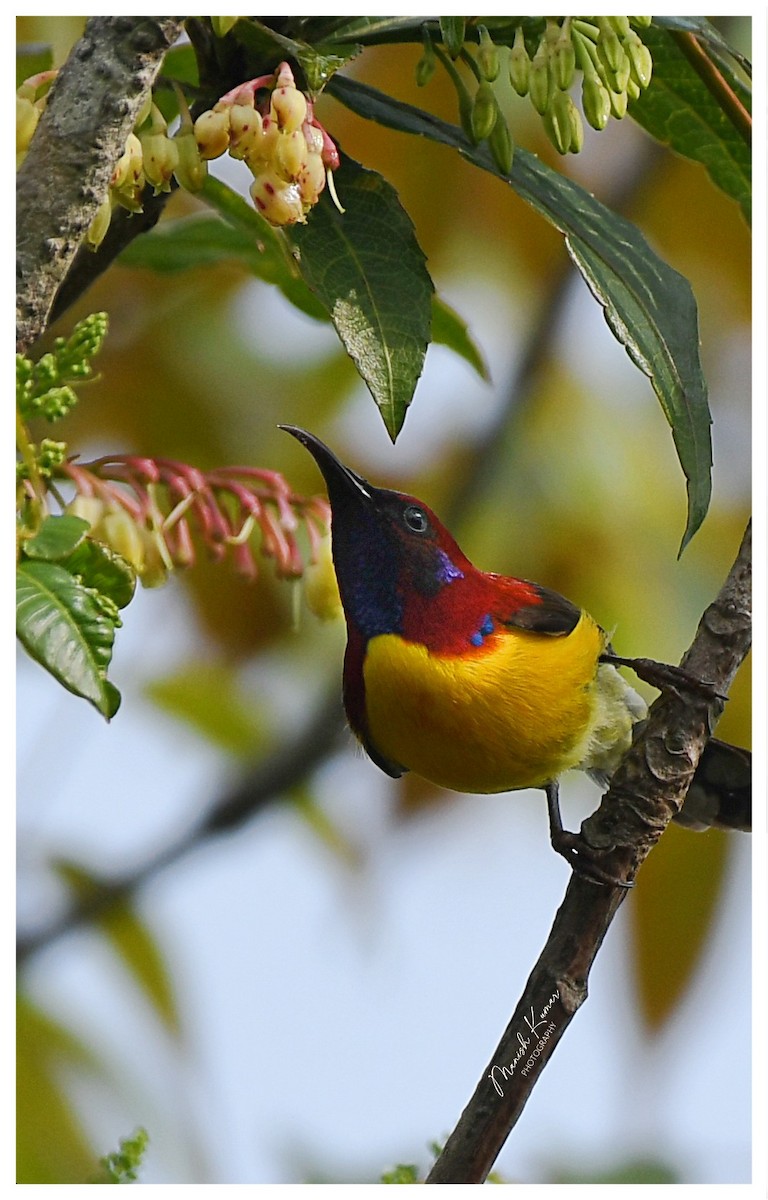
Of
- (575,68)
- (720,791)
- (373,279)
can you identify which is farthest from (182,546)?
(720,791)

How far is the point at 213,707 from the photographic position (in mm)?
2270

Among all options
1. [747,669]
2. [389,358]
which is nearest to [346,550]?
[389,358]

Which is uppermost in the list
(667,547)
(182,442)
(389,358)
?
(389,358)

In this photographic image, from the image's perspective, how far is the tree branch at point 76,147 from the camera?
33.2 inches

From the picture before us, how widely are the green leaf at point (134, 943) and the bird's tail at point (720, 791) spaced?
954 millimetres

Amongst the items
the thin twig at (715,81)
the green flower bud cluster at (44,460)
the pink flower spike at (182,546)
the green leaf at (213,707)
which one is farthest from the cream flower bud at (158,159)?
the green leaf at (213,707)

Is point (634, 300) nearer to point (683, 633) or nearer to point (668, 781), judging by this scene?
point (668, 781)

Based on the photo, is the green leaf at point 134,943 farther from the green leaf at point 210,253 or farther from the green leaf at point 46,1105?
the green leaf at point 210,253

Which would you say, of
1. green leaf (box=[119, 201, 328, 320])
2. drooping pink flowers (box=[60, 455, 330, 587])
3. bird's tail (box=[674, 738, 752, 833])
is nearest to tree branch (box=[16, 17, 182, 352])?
drooping pink flowers (box=[60, 455, 330, 587])

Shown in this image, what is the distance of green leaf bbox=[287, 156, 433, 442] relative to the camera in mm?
979

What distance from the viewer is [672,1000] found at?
2230 mm

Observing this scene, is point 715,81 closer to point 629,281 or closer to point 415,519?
point 629,281

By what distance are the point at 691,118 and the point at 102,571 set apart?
797 millimetres
